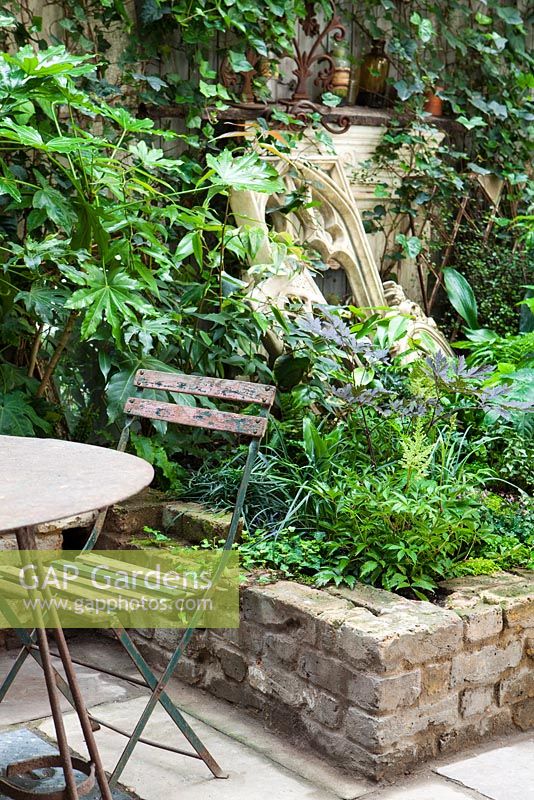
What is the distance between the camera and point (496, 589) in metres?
Result: 3.38

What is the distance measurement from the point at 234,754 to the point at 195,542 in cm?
100

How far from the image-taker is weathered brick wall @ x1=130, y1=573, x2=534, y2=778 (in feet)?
9.76

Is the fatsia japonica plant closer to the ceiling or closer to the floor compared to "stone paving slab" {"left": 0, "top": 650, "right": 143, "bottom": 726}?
closer to the ceiling

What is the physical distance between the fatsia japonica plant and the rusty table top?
1109 millimetres

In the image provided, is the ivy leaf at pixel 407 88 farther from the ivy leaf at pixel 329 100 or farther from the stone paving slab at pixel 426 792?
the stone paving slab at pixel 426 792

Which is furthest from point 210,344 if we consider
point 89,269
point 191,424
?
point 191,424

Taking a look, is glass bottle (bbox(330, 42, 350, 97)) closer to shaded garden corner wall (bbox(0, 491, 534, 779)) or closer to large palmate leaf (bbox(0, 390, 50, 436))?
large palmate leaf (bbox(0, 390, 50, 436))

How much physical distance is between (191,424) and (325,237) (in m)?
2.54

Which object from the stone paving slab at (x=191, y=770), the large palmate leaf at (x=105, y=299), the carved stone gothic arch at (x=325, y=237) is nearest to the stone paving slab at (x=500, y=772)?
the stone paving slab at (x=191, y=770)

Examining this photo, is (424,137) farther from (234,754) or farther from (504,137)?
(234,754)

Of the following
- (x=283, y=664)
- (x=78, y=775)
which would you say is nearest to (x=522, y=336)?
(x=283, y=664)

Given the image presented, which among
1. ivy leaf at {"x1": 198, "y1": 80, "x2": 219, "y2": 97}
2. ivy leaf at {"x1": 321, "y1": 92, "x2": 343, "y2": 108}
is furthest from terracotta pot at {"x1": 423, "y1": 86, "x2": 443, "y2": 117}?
ivy leaf at {"x1": 198, "y1": 80, "x2": 219, "y2": 97}

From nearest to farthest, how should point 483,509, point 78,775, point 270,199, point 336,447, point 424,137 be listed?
point 78,775 < point 483,509 < point 336,447 < point 270,199 < point 424,137

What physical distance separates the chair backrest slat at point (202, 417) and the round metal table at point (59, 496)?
0.47 metres
